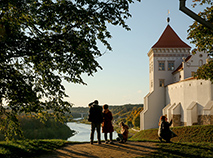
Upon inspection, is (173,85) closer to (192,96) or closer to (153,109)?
(192,96)

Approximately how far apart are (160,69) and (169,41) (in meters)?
5.34

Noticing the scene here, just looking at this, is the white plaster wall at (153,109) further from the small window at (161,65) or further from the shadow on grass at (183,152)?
the shadow on grass at (183,152)

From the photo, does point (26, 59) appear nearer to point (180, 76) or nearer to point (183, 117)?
point (183, 117)

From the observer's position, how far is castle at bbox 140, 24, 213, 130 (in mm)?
31219

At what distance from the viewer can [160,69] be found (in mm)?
43125

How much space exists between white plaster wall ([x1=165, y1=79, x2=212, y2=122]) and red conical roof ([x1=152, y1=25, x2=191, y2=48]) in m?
8.38

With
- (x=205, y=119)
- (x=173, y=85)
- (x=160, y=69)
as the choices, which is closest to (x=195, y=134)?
(x=205, y=119)

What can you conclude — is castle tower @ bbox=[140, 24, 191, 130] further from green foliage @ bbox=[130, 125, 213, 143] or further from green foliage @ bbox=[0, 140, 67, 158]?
green foliage @ bbox=[0, 140, 67, 158]

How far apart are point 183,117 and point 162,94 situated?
8810mm

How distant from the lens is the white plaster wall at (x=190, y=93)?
99.2ft

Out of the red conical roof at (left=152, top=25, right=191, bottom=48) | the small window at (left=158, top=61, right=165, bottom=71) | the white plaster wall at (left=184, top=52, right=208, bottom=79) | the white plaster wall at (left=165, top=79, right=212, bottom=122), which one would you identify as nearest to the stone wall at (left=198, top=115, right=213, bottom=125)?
the white plaster wall at (left=165, top=79, right=212, bottom=122)

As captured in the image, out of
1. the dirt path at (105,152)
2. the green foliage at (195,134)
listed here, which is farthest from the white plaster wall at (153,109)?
the dirt path at (105,152)

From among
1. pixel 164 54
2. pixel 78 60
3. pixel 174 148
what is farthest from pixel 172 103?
pixel 78 60

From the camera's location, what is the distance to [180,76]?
129 ft
